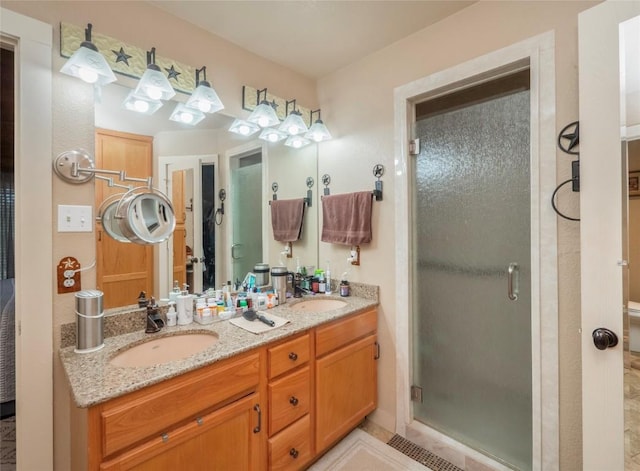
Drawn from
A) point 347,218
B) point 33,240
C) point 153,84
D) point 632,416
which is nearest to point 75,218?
point 33,240

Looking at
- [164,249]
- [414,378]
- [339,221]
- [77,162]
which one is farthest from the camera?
[339,221]

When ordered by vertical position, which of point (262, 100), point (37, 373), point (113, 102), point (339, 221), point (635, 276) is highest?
point (262, 100)

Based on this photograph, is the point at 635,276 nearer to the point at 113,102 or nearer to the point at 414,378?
the point at 414,378

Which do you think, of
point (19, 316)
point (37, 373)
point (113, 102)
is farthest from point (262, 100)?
point (37, 373)

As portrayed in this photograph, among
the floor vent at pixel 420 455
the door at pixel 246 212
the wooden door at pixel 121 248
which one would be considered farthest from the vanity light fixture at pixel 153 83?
the floor vent at pixel 420 455

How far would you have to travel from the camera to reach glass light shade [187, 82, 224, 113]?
163cm

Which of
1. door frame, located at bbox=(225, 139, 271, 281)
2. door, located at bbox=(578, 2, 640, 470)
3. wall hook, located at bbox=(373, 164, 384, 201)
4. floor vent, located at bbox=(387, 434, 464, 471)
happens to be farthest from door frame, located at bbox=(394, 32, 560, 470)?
door frame, located at bbox=(225, 139, 271, 281)

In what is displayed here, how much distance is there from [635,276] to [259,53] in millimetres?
2196

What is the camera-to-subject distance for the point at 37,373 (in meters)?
1.22

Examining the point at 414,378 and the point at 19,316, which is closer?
the point at 19,316

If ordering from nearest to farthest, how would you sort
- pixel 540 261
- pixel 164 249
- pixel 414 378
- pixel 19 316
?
pixel 19 316 < pixel 540 261 < pixel 164 249 < pixel 414 378

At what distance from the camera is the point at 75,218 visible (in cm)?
132

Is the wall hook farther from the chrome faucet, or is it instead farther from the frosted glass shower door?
the chrome faucet

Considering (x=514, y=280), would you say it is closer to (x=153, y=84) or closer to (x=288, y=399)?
(x=288, y=399)
